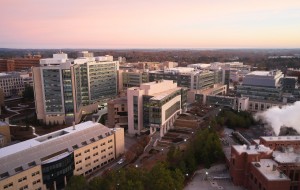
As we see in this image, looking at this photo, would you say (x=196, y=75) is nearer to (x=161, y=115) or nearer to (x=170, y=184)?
(x=161, y=115)

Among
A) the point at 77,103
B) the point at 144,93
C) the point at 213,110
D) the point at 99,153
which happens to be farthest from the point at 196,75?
the point at 99,153

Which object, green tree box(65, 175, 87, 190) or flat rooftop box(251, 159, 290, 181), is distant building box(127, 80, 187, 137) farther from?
green tree box(65, 175, 87, 190)

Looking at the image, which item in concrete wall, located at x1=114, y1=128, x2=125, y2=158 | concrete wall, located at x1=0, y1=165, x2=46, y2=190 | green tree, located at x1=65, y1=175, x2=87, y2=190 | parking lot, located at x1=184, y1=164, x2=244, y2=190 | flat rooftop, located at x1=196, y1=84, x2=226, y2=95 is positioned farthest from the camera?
flat rooftop, located at x1=196, y1=84, x2=226, y2=95

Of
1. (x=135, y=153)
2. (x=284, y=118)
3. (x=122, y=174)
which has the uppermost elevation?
(x=284, y=118)

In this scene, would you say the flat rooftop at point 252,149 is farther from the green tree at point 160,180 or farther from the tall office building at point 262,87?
the tall office building at point 262,87

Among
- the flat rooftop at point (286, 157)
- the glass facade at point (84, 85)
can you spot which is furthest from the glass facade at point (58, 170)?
the glass facade at point (84, 85)

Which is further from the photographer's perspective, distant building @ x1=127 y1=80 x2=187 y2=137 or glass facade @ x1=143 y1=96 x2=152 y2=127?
glass facade @ x1=143 y1=96 x2=152 y2=127

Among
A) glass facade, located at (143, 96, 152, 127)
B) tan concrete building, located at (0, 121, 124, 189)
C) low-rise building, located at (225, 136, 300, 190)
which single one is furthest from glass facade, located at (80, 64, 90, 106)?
low-rise building, located at (225, 136, 300, 190)
